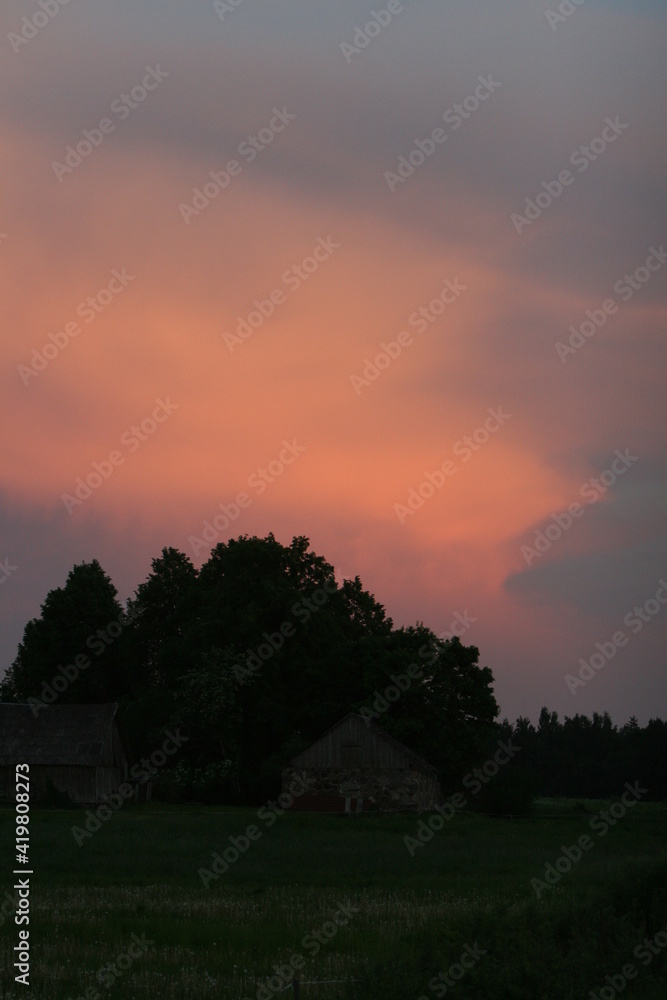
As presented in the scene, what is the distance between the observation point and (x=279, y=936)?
64.7 ft

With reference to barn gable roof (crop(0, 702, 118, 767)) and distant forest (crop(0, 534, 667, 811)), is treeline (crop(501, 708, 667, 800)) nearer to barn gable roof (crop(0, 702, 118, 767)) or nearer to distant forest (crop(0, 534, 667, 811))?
distant forest (crop(0, 534, 667, 811))

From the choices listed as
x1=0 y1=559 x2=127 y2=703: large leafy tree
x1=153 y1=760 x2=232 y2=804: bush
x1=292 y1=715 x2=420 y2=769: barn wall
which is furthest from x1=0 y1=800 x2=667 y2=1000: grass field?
x1=0 y1=559 x2=127 y2=703: large leafy tree

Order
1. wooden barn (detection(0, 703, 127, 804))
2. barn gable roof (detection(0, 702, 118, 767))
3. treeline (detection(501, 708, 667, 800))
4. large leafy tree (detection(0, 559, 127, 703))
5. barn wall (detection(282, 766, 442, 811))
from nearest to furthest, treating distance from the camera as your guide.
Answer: barn wall (detection(282, 766, 442, 811)) → wooden barn (detection(0, 703, 127, 804)) → barn gable roof (detection(0, 702, 118, 767)) → large leafy tree (detection(0, 559, 127, 703)) → treeline (detection(501, 708, 667, 800))

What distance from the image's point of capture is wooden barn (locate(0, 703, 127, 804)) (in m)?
64.6

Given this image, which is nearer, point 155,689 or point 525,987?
point 525,987

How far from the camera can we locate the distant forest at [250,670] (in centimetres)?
6762

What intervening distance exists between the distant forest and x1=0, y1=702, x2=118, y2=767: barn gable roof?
1368mm

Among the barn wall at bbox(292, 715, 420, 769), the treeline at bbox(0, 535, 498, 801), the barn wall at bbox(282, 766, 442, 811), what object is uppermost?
the treeline at bbox(0, 535, 498, 801)

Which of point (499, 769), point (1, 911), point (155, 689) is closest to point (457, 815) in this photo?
point (499, 769)

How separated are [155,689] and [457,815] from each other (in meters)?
30.9

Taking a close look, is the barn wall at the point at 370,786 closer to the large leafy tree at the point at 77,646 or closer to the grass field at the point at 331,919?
the grass field at the point at 331,919

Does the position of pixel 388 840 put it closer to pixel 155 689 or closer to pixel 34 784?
pixel 34 784

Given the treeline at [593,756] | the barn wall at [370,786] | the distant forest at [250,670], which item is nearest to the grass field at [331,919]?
the barn wall at [370,786]

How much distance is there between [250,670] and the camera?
70.5 meters
